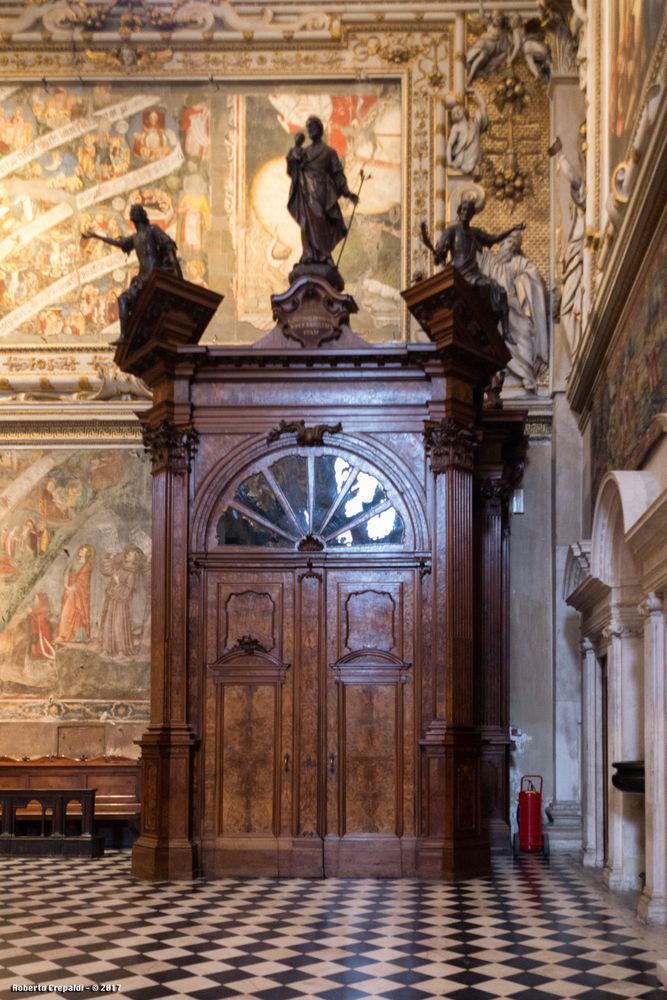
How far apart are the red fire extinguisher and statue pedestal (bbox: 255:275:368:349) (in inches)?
235

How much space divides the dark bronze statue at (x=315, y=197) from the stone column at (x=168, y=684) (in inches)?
94.3

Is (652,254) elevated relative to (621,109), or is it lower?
lower

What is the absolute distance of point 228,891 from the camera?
11727 millimetres

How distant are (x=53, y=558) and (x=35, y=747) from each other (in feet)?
8.08

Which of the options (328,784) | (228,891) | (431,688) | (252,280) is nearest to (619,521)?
(431,688)

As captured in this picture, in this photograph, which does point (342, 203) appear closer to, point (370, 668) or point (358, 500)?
point (358, 500)

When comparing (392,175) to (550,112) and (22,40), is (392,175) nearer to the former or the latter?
(550,112)

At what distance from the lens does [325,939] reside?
31.0 ft

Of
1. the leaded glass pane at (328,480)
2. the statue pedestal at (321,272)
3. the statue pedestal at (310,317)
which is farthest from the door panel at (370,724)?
the statue pedestal at (321,272)

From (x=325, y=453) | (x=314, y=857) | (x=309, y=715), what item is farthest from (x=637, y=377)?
(x=314, y=857)

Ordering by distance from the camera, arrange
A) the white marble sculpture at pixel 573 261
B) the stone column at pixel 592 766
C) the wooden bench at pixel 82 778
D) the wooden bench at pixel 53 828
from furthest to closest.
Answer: the white marble sculpture at pixel 573 261 → the wooden bench at pixel 82 778 → the wooden bench at pixel 53 828 → the stone column at pixel 592 766

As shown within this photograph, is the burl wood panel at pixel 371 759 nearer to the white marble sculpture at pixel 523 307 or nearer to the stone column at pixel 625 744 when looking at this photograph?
the stone column at pixel 625 744

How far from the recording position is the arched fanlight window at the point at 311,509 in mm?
13078

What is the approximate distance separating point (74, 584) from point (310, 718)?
5763 mm
